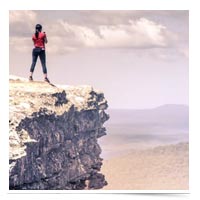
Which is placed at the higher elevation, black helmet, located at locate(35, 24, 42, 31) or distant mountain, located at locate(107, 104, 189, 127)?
black helmet, located at locate(35, 24, 42, 31)

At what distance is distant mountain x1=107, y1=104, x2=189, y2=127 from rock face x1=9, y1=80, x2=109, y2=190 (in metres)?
1.32

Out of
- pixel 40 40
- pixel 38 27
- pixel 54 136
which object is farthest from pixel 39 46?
pixel 54 136

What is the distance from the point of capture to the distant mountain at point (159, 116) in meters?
33.9

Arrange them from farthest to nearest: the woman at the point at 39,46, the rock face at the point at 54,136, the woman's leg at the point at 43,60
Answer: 1. the woman's leg at the point at 43,60
2. the woman at the point at 39,46
3. the rock face at the point at 54,136

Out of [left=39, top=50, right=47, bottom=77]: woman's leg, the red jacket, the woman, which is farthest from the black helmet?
[left=39, top=50, right=47, bottom=77]: woman's leg

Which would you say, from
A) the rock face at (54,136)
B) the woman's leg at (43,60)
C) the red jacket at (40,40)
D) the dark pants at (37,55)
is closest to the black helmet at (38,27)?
the red jacket at (40,40)

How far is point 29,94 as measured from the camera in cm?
3216

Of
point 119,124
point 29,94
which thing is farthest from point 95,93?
point 29,94

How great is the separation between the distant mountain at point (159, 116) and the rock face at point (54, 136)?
132cm

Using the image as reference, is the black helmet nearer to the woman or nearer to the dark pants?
the woman

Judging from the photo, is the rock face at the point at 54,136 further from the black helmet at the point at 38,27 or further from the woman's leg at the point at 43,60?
the black helmet at the point at 38,27

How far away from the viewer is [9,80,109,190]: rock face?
31.0 m
